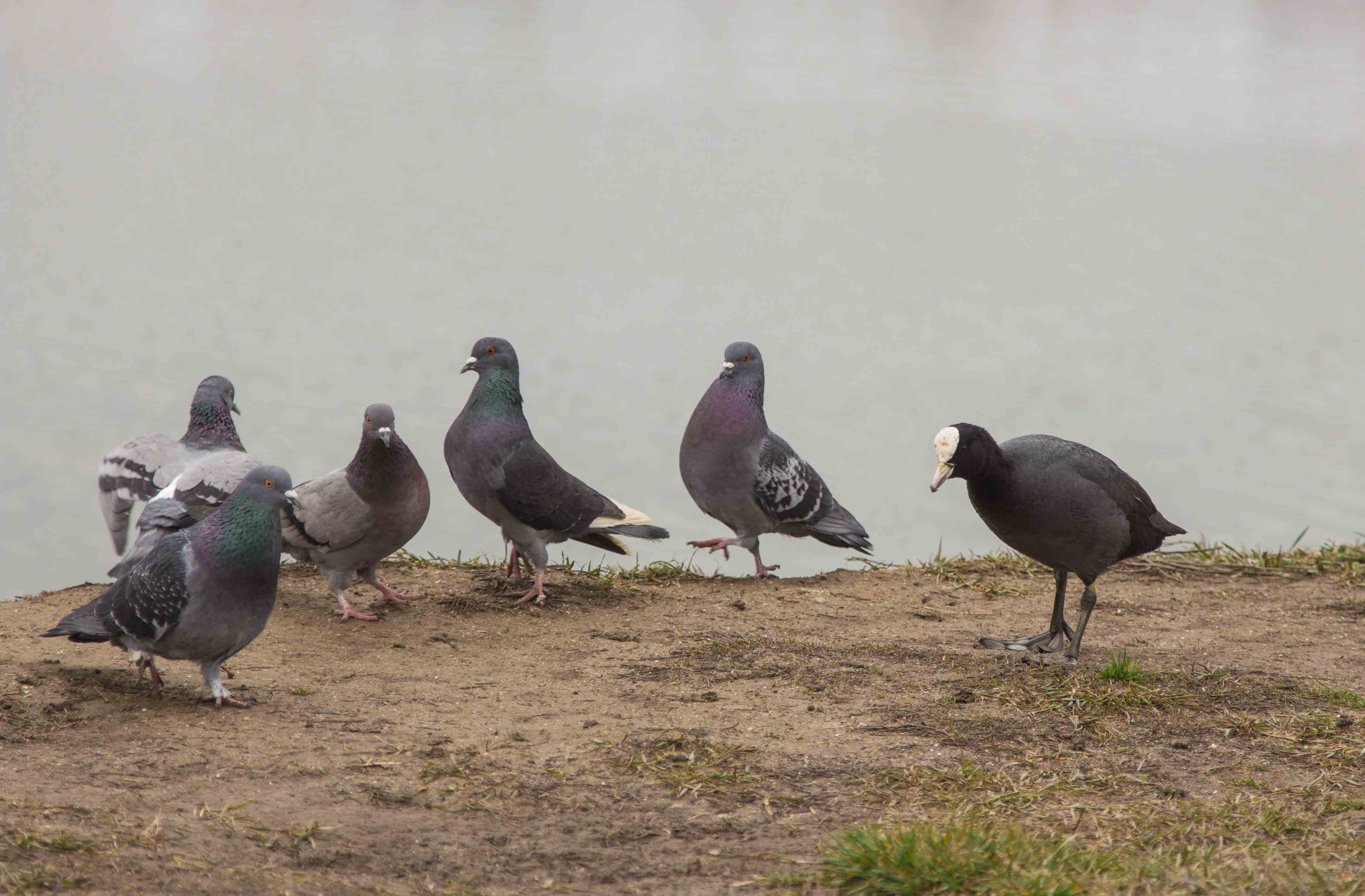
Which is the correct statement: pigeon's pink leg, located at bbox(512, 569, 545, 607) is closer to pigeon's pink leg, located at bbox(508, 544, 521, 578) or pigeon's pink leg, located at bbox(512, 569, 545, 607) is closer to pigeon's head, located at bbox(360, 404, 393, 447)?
pigeon's pink leg, located at bbox(508, 544, 521, 578)

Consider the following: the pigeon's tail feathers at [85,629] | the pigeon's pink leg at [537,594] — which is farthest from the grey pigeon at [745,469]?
the pigeon's tail feathers at [85,629]

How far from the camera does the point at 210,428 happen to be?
238 inches

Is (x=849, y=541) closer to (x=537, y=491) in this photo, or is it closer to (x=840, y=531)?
(x=840, y=531)

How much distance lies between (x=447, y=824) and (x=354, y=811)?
9.8 inches

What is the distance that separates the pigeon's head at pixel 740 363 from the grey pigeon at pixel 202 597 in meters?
3.07

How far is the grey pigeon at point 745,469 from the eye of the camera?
653 centimetres

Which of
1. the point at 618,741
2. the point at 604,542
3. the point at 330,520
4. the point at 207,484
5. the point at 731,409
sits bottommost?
the point at 618,741

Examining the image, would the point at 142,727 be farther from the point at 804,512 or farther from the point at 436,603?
the point at 804,512

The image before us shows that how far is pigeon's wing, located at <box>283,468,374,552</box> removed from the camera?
498 cm

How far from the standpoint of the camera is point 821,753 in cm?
357

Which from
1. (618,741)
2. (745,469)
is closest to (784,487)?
(745,469)

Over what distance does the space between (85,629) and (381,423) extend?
57.7 inches

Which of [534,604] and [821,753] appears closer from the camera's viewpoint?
[821,753]

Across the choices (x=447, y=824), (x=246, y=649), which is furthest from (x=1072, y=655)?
(x=246, y=649)
